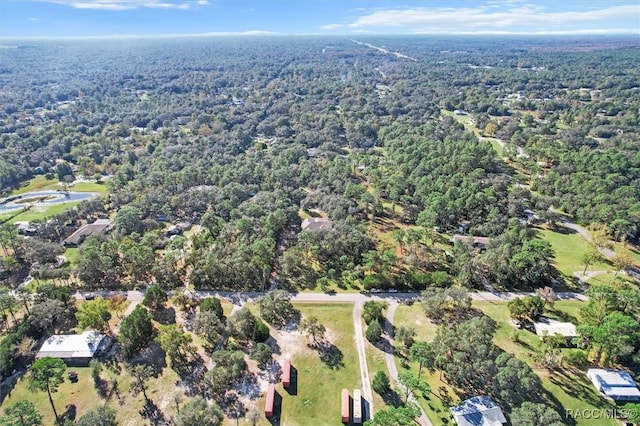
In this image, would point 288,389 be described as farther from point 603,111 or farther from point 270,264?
point 603,111

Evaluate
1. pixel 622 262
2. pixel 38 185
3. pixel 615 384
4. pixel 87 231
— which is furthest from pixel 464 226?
pixel 38 185

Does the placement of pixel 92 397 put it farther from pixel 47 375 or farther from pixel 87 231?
pixel 87 231

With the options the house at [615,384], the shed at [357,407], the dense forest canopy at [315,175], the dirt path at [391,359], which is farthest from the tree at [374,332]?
the house at [615,384]

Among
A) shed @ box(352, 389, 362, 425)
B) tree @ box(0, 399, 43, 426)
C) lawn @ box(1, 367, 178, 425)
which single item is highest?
tree @ box(0, 399, 43, 426)

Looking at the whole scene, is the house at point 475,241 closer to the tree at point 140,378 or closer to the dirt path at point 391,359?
the dirt path at point 391,359

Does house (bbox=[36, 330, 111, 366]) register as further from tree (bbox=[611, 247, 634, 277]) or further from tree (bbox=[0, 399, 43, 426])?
tree (bbox=[611, 247, 634, 277])

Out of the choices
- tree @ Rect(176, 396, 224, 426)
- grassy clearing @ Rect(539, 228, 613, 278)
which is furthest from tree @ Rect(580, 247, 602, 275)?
tree @ Rect(176, 396, 224, 426)

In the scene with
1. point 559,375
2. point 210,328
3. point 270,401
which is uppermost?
point 210,328
